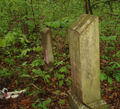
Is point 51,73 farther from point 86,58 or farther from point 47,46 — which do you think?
point 86,58

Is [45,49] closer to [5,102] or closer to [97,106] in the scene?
[5,102]

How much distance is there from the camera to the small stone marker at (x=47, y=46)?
4.15m

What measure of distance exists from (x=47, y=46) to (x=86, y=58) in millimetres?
2631

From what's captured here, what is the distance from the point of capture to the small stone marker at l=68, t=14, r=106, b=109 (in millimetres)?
1755

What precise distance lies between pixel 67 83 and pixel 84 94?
5.84ft

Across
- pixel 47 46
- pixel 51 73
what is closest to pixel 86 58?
pixel 47 46

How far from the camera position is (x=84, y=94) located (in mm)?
2086

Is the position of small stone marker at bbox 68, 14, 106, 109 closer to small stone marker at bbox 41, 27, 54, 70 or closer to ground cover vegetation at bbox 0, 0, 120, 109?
ground cover vegetation at bbox 0, 0, 120, 109

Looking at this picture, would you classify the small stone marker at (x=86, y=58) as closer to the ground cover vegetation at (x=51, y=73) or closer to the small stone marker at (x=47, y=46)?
the ground cover vegetation at (x=51, y=73)

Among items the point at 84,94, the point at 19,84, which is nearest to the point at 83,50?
the point at 84,94

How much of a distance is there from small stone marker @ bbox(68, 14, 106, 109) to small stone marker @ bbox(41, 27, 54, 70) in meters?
2.23

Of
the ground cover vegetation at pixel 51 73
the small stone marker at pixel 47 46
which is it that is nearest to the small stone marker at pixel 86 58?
the ground cover vegetation at pixel 51 73

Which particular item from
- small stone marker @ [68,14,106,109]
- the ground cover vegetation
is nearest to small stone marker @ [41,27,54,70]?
the ground cover vegetation

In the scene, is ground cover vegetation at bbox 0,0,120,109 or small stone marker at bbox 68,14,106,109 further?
ground cover vegetation at bbox 0,0,120,109
